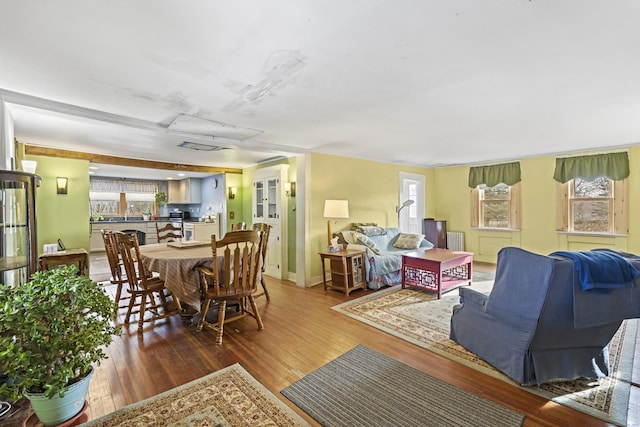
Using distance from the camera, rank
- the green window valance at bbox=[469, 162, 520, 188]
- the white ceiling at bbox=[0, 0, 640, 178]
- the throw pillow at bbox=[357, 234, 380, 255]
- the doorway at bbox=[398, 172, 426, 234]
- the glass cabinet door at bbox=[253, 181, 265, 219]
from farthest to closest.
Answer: the doorway at bbox=[398, 172, 426, 234] < the green window valance at bbox=[469, 162, 520, 188] < the glass cabinet door at bbox=[253, 181, 265, 219] < the throw pillow at bbox=[357, 234, 380, 255] < the white ceiling at bbox=[0, 0, 640, 178]

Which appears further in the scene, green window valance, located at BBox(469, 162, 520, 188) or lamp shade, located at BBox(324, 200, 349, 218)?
green window valance, located at BBox(469, 162, 520, 188)

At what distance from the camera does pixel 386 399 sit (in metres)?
1.93

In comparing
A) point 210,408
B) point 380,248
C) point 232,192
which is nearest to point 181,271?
point 210,408

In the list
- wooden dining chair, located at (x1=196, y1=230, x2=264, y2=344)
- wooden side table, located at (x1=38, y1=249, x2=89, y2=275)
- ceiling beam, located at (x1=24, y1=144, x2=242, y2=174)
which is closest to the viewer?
wooden dining chair, located at (x1=196, y1=230, x2=264, y2=344)

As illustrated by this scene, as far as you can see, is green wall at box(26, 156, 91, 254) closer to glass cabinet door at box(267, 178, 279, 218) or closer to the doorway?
glass cabinet door at box(267, 178, 279, 218)

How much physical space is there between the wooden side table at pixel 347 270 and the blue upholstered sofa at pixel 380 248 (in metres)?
0.11

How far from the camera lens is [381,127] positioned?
3.56m

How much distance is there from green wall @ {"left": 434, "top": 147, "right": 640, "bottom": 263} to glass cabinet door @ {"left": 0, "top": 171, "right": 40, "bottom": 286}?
7166mm

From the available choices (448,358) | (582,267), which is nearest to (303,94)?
(582,267)

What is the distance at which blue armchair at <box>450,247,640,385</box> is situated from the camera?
1847 millimetres

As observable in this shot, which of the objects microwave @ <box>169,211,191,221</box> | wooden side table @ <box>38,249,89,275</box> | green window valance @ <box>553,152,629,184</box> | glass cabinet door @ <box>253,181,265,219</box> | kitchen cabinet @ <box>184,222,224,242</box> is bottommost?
wooden side table @ <box>38,249,89,275</box>

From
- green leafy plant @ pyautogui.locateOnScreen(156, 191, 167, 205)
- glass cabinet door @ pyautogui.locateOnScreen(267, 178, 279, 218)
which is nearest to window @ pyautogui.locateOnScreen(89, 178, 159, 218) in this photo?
green leafy plant @ pyautogui.locateOnScreen(156, 191, 167, 205)

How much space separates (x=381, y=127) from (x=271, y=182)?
2.65 meters

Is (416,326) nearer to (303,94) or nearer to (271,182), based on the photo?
(303,94)
